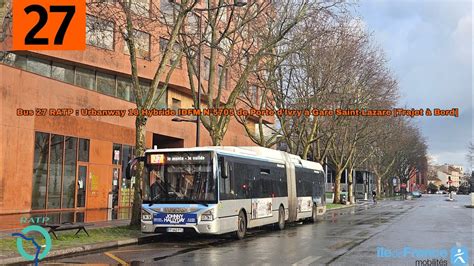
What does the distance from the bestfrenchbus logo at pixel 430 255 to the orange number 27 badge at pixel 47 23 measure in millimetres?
9654

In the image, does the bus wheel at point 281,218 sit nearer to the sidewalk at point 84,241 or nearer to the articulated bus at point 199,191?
the articulated bus at point 199,191

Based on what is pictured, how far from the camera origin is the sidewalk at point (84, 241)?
12.7 m

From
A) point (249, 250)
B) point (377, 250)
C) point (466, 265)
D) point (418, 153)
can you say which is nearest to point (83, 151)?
point (249, 250)

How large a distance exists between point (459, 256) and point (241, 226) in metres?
Answer: 7.39

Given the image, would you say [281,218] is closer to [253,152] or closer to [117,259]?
[253,152]

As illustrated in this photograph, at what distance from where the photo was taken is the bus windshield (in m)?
16.6

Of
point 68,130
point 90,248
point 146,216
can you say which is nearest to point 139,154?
point 146,216

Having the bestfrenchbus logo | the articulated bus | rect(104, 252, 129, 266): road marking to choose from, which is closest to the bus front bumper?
the articulated bus

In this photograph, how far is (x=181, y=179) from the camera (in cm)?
1684

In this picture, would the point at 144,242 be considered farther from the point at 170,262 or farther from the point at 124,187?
the point at 124,187

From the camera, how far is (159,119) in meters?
38.5

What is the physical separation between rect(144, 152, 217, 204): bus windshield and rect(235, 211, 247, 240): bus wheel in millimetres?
2268

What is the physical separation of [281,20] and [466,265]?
Result: 1624 centimetres

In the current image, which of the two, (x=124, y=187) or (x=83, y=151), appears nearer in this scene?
(x=83, y=151)
